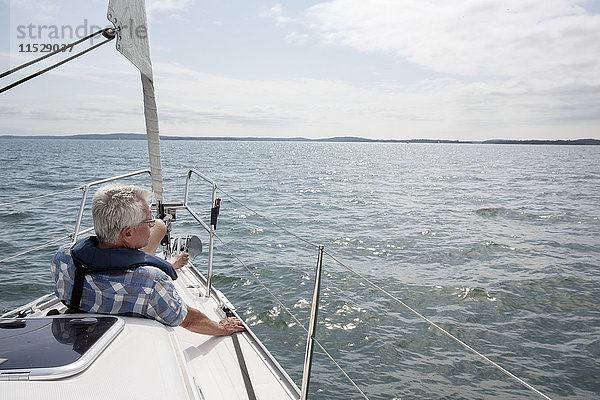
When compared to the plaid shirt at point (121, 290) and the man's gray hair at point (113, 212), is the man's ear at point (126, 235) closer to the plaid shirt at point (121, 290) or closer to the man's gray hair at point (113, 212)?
the man's gray hair at point (113, 212)

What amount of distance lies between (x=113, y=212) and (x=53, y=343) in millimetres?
533

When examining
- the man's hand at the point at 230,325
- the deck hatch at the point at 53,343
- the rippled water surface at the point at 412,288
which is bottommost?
the rippled water surface at the point at 412,288

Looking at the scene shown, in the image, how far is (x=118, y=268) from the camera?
5.31 feet

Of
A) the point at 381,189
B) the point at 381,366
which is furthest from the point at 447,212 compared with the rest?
the point at 381,366

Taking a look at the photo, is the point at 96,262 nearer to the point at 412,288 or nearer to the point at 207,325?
the point at 207,325

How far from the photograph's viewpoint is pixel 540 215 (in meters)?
12.6

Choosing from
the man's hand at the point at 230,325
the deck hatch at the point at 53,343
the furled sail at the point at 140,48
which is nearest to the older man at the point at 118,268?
the deck hatch at the point at 53,343

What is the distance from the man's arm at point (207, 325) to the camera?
6.91ft

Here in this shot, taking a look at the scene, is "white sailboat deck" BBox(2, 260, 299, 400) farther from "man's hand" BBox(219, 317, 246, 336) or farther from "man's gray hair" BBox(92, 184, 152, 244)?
"man's gray hair" BBox(92, 184, 152, 244)

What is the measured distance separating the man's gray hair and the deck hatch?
1.06ft

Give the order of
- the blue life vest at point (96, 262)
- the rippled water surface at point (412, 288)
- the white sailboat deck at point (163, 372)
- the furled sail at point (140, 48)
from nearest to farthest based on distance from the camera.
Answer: the white sailboat deck at point (163, 372)
the blue life vest at point (96, 262)
the furled sail at point (140, 48)
the rippled water surface at point (412, 288)

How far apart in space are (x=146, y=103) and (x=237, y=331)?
211 cm

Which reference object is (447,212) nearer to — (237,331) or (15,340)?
(237,331)

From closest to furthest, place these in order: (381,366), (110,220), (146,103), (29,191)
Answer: (110,220), (146,103), (381,366), (29,191)
